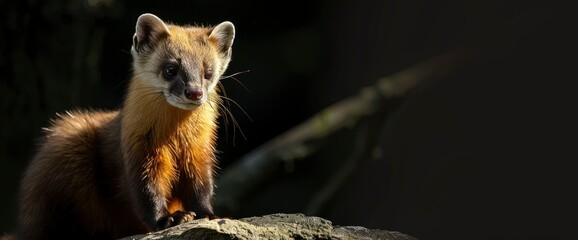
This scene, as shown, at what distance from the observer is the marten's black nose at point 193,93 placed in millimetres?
5582

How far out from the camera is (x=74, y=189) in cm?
592

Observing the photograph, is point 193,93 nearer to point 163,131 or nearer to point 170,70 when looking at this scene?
point 170,70

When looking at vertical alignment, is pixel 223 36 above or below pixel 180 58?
above

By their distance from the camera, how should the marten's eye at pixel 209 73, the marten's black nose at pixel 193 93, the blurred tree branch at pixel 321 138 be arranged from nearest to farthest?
the marten's black nose at pixel 193 93
the marten's eye at pixel 209 73
the blurred tree branch at pixel 321 138

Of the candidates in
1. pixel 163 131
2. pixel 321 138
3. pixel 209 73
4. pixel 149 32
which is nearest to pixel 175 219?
pixel 163 131

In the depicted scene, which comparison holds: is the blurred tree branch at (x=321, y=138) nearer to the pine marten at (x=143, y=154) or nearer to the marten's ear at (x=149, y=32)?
the pine marten at (x=143, y=154)

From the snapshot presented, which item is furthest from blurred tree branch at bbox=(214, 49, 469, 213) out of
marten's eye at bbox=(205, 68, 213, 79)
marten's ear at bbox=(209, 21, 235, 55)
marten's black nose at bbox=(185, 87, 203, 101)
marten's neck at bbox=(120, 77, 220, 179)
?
marten's black nose at bbox=(185, 87, 203, 101)

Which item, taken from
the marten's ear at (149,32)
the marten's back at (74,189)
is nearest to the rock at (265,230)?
the marten's back at (74,189)

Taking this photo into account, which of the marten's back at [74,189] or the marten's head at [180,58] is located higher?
the marten's head at [180,58]

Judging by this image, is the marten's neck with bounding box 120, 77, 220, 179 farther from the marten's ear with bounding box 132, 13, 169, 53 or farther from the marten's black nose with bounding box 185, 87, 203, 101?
the marten's black nose with bounding box 185, 87, 203, 101

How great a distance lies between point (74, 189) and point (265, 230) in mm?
1526

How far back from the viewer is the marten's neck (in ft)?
19.0

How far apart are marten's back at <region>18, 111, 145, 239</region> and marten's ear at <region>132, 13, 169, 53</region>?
1.51 feet

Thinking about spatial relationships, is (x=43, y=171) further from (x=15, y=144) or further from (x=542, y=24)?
(x=15, y=144)
